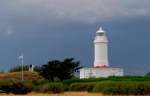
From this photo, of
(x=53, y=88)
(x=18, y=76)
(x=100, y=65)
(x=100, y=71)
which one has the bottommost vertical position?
(x=53, y=88)

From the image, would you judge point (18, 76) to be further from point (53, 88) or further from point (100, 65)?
point (53, 88)

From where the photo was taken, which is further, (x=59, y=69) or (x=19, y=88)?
(x=59, y=69)

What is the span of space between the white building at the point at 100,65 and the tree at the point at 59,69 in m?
6.81

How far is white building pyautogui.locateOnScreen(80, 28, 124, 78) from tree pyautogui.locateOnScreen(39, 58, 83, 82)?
268 inches

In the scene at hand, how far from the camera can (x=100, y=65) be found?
44344mm

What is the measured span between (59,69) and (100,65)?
1075 centimetres

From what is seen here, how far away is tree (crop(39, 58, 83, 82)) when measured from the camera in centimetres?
3525

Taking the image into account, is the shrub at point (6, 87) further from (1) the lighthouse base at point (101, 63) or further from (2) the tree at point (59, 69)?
(1) the lighthouse base at point (101, 63)

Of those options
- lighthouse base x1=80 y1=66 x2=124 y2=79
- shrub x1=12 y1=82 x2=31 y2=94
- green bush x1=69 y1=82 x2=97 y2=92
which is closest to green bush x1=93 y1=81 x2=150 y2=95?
green bush x1=69 y1=82 x2=97 y2=92

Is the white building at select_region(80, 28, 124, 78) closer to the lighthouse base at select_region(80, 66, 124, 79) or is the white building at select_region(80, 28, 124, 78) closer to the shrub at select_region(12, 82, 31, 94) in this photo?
the lighthouse base at select_region(80, 66, 124, 79)

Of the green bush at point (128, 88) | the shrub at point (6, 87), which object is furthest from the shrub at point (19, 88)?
the green bush at point (128, 88)

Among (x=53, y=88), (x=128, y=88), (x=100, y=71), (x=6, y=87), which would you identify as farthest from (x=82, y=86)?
(x=100, y=71)

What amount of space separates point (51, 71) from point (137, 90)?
1334cm

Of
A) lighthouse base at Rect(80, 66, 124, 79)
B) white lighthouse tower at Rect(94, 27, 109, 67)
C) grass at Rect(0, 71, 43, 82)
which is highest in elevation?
white lighthouse tower at Rect(94, 27, 109, 67)
